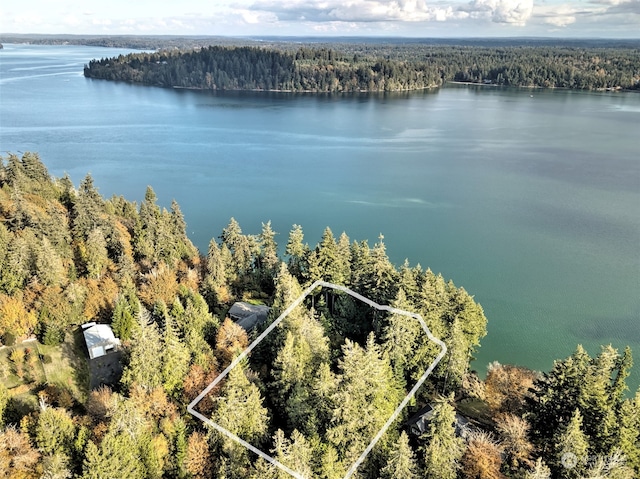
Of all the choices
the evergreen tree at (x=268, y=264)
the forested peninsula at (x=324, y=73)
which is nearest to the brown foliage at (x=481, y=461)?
the evergreen tree at (x=268, y=264)

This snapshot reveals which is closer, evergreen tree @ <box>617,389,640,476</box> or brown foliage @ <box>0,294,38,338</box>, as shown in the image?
evergreen tree @ <box>617,389,640,476</box>

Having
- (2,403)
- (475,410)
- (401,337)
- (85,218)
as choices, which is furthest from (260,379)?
(85,218)

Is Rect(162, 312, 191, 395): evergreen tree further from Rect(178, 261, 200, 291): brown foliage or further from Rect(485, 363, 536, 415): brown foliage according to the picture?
Rect(485, 363, 536, 415): brown foliage

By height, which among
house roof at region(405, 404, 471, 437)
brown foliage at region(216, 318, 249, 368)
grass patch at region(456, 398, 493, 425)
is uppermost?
brown foliage at region(216, 318, 249, 368)

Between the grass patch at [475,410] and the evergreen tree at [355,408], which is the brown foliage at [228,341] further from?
the grass patch at [475,410]

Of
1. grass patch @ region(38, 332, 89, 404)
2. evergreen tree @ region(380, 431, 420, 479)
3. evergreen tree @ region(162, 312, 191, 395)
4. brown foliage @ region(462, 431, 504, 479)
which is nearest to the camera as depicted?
evergreen tree @ region(380, 431, 420, 479)

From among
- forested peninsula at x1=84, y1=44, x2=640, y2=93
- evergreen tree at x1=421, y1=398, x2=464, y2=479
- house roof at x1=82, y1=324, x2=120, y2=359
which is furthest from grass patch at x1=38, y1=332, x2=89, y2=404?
forested peninsula at x1=84, y1=44, x2=640, y2=93
